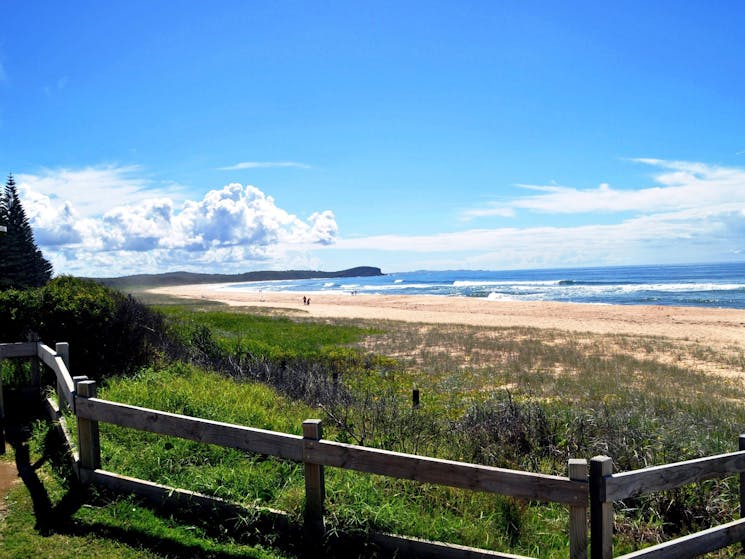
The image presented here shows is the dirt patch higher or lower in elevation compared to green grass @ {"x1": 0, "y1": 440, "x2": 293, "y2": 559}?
higher

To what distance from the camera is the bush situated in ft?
35.4

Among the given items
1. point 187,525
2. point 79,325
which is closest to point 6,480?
point 187,525

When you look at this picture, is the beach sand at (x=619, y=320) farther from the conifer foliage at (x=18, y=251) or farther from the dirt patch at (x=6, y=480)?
the dirt patch at (x=6, y=480)

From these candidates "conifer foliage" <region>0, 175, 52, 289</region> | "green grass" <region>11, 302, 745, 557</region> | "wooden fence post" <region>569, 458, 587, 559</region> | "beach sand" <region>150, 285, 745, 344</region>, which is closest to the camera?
"wooden fence post" <region>569, 458, 587, 559</region>

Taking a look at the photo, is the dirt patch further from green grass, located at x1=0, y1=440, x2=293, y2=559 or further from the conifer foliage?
the conifer foliage

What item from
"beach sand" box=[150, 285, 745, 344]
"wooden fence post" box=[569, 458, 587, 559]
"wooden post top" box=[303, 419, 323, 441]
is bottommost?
"beach sand" box=[150, 285, 745, 344]

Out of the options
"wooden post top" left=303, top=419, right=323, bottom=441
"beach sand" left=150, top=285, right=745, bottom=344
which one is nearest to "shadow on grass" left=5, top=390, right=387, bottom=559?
"wooden post top" left=303, top=419, right=323, bottom=441

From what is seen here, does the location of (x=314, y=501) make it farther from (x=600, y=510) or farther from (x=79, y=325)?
(x=79, y=325)

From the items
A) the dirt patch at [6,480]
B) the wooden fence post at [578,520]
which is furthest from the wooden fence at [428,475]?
the dirt patch at [6,480]

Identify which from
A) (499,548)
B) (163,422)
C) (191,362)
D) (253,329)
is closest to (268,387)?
(191,362)

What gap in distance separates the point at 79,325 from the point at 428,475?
895cm

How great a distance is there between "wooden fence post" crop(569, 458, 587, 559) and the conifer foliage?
41.9 meters

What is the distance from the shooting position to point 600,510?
401 cm

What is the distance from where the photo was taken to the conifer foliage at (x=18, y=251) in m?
41.5
